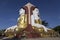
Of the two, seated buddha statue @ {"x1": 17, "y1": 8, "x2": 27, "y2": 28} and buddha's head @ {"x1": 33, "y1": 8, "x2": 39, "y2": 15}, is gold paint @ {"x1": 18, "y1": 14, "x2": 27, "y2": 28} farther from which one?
buddha's head @ {"x1": 33, "y1": 8, "x2": 39, "y2": 15}

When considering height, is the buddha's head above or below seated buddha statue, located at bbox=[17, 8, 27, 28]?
above

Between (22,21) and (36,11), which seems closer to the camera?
(22,21)

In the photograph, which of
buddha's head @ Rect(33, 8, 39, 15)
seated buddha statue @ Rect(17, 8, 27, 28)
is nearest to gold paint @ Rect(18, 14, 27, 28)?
seated buddha statue @ Rect(17, 8, 27, 28)

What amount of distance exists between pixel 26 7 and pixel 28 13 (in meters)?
0.91

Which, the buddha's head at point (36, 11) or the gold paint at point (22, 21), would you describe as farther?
the buddha's head at point (36, 11)

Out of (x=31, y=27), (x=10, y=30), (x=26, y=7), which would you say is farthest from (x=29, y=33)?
(x=26, y=7)

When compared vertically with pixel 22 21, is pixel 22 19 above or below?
above

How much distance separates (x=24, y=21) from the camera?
20656 millimetres

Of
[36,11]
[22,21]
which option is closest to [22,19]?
[22,21]

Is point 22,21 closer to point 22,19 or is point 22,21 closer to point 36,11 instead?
point 22,19

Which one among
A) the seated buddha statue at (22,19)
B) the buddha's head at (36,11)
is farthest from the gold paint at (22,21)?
the buddha's head at (36,11)

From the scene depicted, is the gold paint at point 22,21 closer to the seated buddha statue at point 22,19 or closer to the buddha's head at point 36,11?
the seated buddha statue at point 22,19

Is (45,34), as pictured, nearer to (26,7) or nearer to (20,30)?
(20,30)

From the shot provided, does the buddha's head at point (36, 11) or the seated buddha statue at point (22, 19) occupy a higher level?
the buddha's head at point (36, 11)
